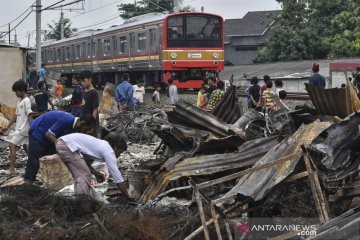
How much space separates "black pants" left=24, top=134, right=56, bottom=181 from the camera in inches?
319

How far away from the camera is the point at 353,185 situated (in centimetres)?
595

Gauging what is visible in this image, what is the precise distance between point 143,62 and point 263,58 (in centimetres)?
1609

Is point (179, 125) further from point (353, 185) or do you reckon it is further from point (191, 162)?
point (353, 185)

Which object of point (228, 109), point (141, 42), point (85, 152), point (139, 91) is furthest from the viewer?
point (141, 42)

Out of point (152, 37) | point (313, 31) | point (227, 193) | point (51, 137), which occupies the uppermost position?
point (313, 31)

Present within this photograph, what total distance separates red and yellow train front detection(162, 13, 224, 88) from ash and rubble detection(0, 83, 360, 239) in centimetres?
1603

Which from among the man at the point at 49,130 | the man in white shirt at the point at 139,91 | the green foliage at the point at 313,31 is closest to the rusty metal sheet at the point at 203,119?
the man at the point at 49,130

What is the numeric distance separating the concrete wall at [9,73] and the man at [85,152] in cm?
1093

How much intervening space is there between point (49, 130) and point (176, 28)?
17.0 metres

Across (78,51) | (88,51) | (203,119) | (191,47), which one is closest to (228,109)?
(203,119)

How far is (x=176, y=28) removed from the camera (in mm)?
24422

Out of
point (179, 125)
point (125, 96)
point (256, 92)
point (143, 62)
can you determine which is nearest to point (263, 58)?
point (143, 62)

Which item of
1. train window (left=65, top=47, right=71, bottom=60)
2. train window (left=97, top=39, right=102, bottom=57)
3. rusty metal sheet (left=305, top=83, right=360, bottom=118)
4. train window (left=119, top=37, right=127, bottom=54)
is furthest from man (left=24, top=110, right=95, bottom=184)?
train window (left=65, top=47, right=71, bottom=60)

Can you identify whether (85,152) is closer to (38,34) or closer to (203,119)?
(203,119)
